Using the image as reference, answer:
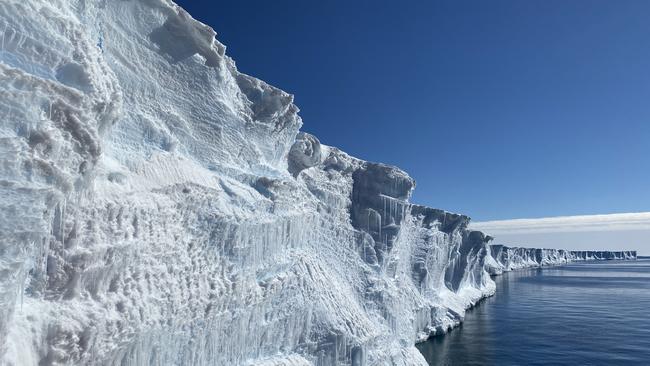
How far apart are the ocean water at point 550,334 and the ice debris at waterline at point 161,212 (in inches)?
347

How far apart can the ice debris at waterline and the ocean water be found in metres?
8.81

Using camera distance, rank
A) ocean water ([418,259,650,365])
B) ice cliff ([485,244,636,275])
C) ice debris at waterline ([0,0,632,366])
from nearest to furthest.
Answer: ice debris at waterline ([0,0,632,366]), ocean water ([418,259,650,365]), ice cliff ([485,244,636,275])

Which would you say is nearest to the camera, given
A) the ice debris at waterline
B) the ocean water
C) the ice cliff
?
the ice debris at waterline

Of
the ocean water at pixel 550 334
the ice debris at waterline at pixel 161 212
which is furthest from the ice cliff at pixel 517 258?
the ice debris at waterline at pixel 161 212

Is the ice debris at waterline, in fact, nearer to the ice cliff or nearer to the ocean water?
the ocean water

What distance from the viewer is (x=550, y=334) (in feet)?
117

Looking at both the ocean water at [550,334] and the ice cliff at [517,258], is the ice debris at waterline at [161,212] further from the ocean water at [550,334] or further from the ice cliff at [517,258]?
the ice cliff at [517,258]

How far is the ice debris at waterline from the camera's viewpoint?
28.2 feet

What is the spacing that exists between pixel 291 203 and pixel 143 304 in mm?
8099

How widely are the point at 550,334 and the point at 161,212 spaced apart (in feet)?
116

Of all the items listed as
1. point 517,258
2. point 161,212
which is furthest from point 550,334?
point 517,258

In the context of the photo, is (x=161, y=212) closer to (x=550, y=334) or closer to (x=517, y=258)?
(x=550, y=334)

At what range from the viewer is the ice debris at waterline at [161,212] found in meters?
8.59

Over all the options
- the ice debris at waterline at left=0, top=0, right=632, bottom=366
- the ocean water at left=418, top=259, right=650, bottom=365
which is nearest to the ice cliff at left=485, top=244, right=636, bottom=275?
the ocean water at left=418, top=259, right=650, bottom=365
